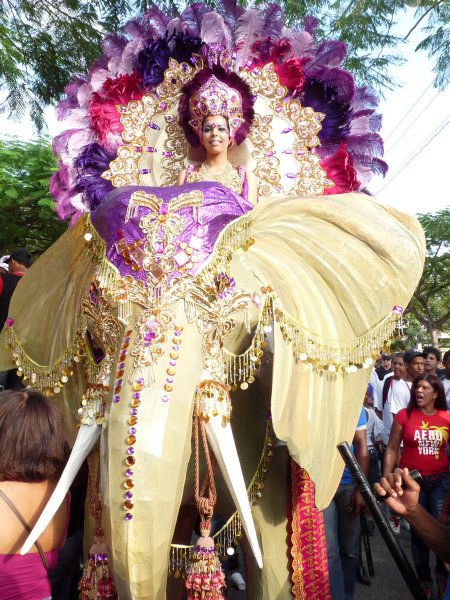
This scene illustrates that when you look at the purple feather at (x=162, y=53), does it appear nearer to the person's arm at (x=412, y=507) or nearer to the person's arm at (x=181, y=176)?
the person's arm at (x=181, y=176)

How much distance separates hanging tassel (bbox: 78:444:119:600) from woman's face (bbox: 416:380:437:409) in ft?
9.66

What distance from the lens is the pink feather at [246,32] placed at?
12.5ft

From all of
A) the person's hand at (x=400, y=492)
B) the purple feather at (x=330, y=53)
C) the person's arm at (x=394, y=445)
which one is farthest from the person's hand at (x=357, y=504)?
the purple feather at (x=330, y=53)

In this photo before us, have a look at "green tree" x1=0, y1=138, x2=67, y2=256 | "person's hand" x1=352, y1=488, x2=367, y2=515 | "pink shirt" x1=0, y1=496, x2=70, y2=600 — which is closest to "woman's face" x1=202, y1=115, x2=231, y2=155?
"pink shirt" x1=0, y1=496, x2=70, y2=600

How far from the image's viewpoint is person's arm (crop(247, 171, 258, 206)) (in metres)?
3.54

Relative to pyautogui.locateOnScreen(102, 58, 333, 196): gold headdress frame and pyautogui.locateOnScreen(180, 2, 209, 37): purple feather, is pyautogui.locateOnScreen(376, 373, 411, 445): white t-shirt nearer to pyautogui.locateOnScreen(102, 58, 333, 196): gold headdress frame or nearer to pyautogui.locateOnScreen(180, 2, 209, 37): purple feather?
pyautogui.locateOnScreen(102, 58, 333, 196): gold headdress frame

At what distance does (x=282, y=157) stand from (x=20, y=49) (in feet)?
12.2

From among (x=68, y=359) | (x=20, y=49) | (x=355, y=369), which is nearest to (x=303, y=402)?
(x=355, y=369)

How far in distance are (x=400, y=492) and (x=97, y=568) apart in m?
1.07

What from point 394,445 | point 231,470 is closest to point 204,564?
point 231,470

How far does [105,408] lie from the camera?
220 centimetres

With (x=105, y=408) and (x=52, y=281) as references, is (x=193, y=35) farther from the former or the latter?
(x=105, y=408)

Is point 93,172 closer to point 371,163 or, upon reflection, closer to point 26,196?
point 371,163

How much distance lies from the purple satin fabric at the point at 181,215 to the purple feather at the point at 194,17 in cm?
146
